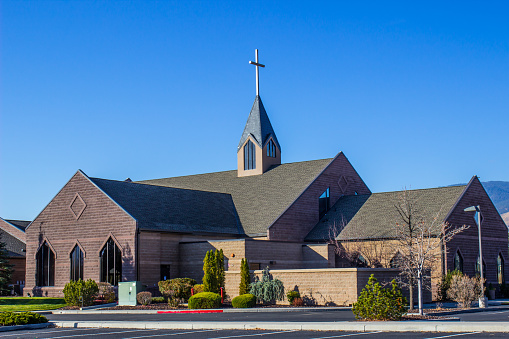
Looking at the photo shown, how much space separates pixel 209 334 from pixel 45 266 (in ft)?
98.3

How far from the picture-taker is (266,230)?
46.8 metres

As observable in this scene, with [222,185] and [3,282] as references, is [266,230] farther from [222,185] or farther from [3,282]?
[3,282]

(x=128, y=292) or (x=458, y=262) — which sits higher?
(x=458, y=262)

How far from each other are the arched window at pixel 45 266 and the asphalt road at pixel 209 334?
2394 cm

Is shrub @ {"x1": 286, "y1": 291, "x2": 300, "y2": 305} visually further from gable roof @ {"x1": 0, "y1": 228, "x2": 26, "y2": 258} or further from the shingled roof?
gable roof @ {"x1": 0, "y1": 228, "x2": 26, "y2": 258}

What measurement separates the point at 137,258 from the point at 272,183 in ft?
47.0

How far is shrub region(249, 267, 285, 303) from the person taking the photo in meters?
37.1

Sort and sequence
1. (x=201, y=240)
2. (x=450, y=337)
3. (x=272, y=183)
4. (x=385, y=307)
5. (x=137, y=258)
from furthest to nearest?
(x=272, y=183)
(x=201, y=240)
(x=137, y=258)
(x=385, y=307)
(x=450, y=337)

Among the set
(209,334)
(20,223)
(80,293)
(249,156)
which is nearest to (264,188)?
(249,156)

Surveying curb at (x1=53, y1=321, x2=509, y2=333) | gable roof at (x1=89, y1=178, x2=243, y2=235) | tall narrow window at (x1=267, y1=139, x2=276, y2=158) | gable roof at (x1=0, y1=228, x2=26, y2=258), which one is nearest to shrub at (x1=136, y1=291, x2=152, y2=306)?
gable roof at (x1=89, y1=178, x2=243, y2=235)

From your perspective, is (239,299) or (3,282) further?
(3,282)

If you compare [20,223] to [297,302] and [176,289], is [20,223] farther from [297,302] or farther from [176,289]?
[297,302]

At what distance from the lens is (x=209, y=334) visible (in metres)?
20.8

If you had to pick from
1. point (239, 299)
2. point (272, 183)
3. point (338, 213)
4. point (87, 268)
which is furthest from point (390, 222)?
point (87, 268)
